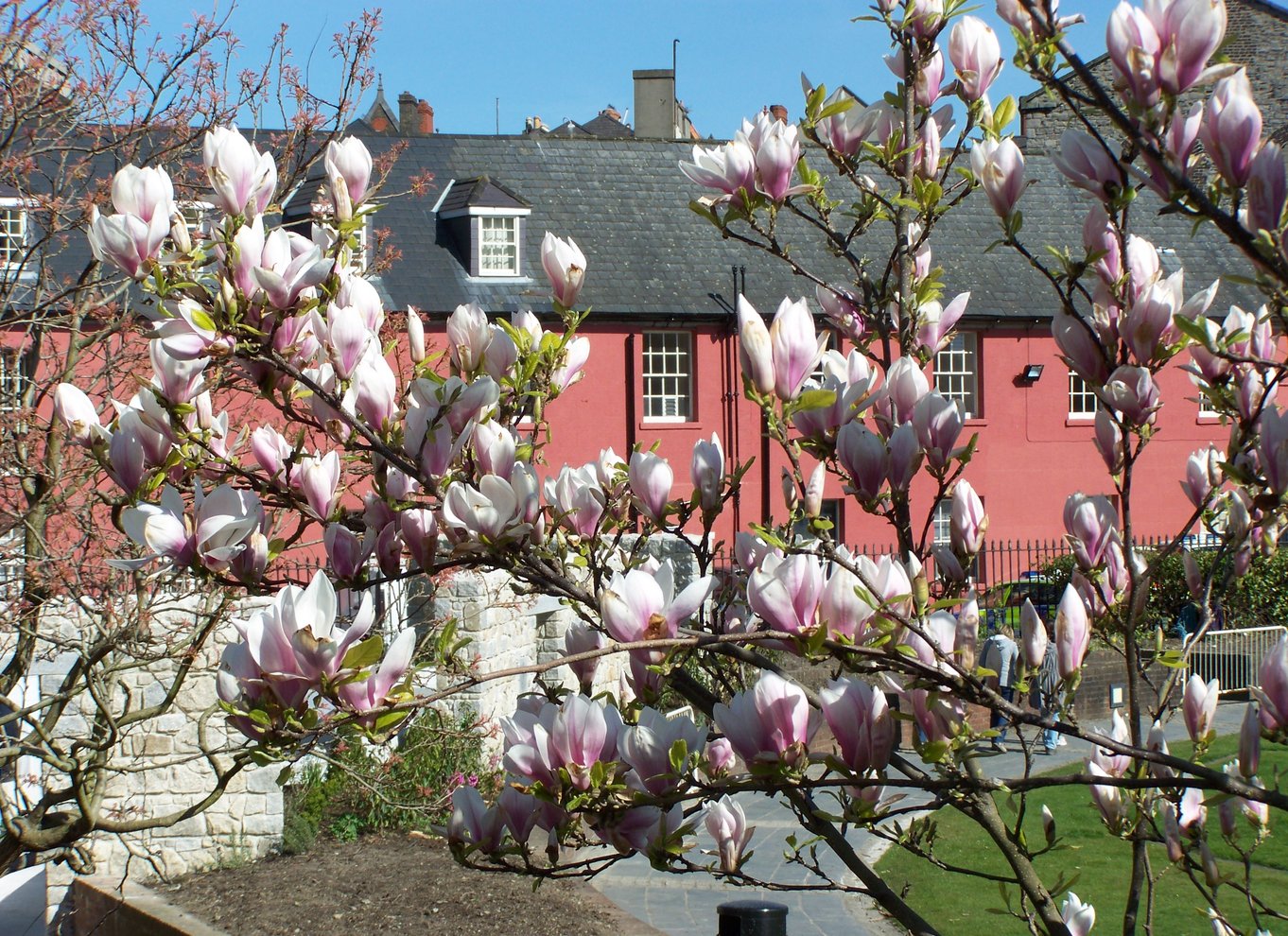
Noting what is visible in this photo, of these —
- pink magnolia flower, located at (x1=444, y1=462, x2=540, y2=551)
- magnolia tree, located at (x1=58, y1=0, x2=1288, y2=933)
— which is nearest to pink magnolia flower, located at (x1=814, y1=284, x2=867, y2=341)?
magnolia tree, located at (x1=58, y1=0, x2=1288, y2=933)

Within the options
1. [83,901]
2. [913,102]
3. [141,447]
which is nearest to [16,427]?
[83,901]

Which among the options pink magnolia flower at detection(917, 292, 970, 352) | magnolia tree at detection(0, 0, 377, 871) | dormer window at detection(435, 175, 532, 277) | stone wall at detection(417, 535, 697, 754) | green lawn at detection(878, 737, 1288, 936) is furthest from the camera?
dormer window at detection(435, 175, 532, 277)

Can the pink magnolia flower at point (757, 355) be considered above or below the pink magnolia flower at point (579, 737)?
above

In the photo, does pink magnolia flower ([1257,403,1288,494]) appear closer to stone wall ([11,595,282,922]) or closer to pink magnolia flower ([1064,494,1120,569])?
pink magnolia flower ([1064,494,1120,569])

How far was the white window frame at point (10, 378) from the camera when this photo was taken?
6555 mm

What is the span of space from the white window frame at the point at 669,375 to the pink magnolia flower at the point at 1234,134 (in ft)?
76.0

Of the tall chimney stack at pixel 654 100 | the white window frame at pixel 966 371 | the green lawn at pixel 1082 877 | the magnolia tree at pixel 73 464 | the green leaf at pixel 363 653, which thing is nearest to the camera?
the green leaf at pixel 363 653

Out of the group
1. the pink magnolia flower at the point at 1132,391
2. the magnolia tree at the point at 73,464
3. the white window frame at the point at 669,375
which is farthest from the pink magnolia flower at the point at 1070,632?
the white window frame at the point at 669,375

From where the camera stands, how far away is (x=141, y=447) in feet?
6.86

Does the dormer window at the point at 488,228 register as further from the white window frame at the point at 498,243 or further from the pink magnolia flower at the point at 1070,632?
the pink magnolia flower at the point at 1070,632

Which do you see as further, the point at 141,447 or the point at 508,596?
the point at 508,596

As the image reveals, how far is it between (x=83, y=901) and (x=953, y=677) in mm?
8360

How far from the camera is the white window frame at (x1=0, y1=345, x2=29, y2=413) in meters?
6.55

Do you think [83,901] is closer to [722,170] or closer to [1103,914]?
[1103,914]
